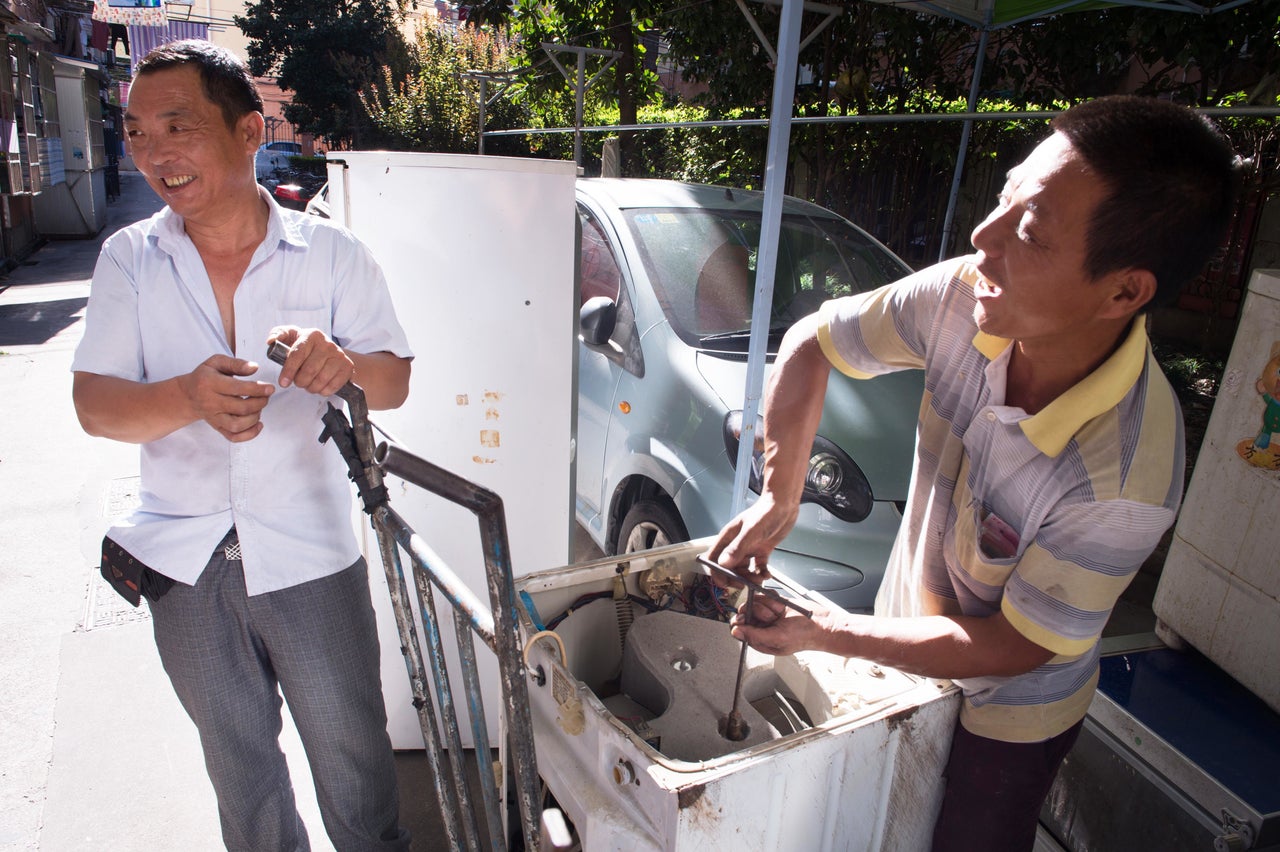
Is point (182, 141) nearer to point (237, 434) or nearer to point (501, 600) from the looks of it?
point (237, 434)

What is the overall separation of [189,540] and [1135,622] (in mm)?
4044

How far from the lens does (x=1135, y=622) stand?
3.86 meters

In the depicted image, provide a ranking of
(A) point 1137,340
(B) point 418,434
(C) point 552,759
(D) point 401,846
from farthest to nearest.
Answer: (B) point 418,434, (D) point 401,846, (C) point 552,759, (A) point 1137,340

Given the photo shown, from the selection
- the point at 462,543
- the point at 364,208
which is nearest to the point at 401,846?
the point at 462,543

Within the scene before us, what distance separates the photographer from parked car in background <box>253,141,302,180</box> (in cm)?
2516

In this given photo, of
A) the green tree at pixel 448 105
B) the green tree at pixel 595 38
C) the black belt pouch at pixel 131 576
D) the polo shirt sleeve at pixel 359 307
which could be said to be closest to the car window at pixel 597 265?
the polo shirt sleeve at pixel 359 307

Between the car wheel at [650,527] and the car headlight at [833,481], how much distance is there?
0.40 metres

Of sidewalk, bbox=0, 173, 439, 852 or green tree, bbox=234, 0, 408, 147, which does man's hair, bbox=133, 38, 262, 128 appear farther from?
green tree, bbox=234, 0, 408, 147

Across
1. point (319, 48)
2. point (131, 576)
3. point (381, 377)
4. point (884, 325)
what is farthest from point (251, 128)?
point (319, 48)

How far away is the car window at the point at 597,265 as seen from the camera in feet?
11.9

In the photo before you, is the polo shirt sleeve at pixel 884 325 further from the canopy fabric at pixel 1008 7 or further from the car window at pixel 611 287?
the canopy fabric at pixel 1008 7

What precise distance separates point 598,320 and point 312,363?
1960mm

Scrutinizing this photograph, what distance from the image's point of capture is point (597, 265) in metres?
3.82

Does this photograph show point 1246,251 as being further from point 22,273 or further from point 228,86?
point 22,273
